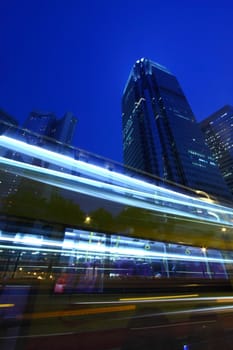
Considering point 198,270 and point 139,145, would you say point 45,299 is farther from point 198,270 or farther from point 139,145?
point 139,145

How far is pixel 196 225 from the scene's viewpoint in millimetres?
5594

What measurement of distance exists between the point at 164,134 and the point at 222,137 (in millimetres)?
24079

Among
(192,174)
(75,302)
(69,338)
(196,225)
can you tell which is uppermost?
(192,174)

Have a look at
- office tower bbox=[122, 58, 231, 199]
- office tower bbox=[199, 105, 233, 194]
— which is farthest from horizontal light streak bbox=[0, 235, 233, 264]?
office tower bbox=[199, 105, 233, 194]

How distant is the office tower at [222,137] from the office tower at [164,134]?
749 cm

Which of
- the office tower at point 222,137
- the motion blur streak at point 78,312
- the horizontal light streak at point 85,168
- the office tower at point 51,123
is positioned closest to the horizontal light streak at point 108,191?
the horizontal light streak at point 85,168

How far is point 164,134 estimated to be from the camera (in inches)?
2147

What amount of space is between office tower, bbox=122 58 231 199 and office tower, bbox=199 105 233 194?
24.6ft

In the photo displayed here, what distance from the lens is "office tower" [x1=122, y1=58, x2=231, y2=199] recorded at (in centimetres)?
4808

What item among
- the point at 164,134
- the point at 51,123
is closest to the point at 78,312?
the point at 51,123

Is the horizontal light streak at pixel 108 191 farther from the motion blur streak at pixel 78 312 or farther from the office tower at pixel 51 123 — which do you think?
the office tower at pixel 51 123

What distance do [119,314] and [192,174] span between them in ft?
159

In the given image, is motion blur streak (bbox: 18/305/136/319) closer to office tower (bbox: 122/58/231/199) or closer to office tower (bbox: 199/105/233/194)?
office tower (bbox: 122/58/231/199)

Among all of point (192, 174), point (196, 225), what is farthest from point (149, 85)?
point (196, 225)
